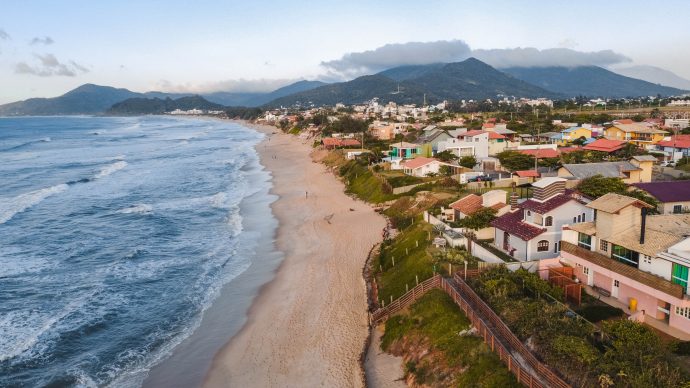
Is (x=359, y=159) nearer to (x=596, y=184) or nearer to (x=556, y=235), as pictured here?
(x=596, y=184)

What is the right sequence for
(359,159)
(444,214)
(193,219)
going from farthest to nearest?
(359,159) < (193,219) < (444,214)

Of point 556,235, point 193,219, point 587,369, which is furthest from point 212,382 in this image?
point 193,219

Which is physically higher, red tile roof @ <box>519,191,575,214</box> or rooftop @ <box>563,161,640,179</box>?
red tile roof @ <box>519,191,575,214</box>

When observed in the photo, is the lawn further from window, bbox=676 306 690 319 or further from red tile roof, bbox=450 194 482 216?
red tile roof, bbox=450 194 482 216

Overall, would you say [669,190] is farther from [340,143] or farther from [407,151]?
[340,143]

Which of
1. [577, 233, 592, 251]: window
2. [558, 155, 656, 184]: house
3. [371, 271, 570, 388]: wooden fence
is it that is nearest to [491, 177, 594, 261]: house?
[577, 233, 592, 251]: window

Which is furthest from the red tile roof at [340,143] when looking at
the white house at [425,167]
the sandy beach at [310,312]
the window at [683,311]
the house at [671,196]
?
the window at [683,311]
